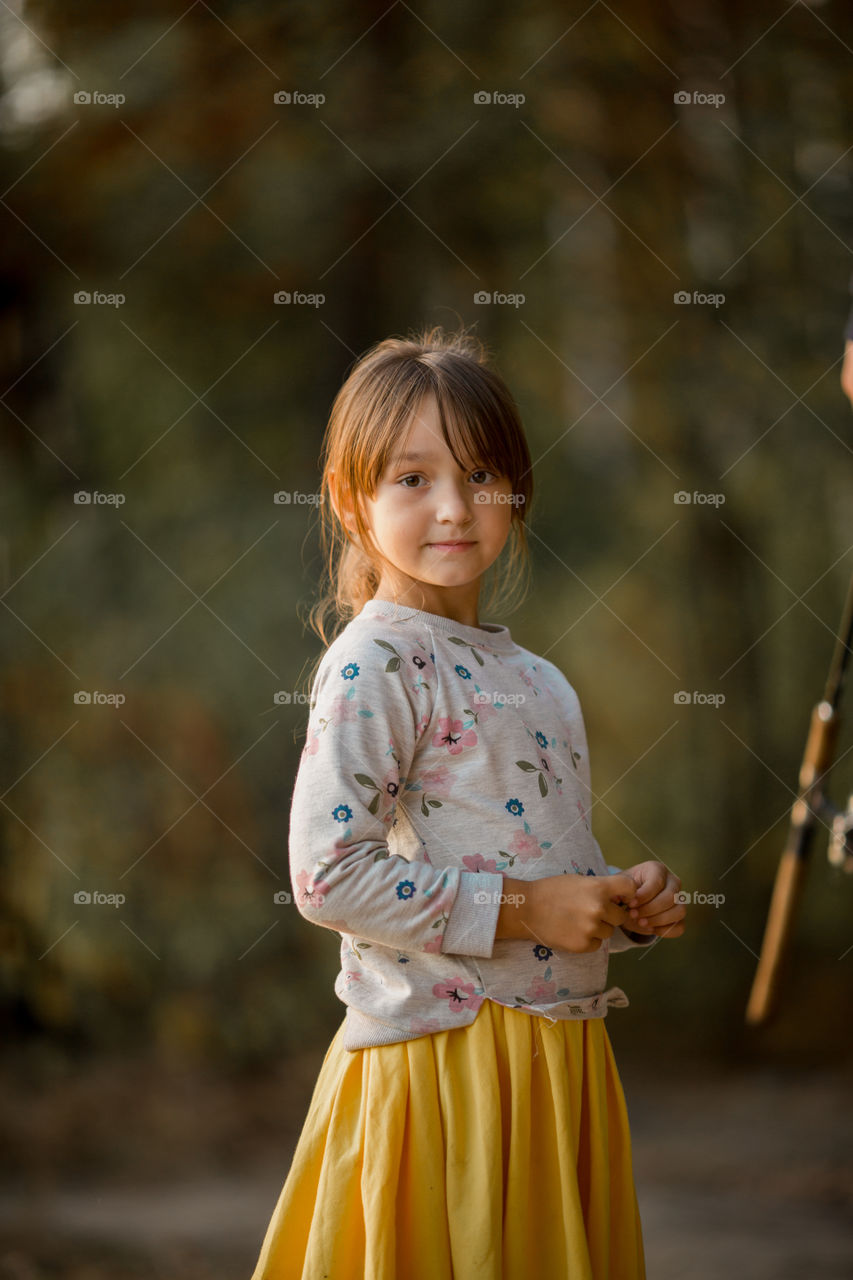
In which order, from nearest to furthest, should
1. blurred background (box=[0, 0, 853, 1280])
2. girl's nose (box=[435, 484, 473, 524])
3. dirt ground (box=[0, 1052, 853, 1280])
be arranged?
1. girl's nose (box=[435, 484, 473, 524])
2. dirt ground (box=[0, 1052, 853, 1280])
3. blurred background (box=[0, 0, 853, 1280])

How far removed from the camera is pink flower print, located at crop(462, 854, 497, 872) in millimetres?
941

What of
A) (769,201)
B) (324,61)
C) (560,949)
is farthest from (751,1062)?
(324,61)

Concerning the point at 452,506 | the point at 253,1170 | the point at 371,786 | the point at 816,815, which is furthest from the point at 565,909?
the point at 253,1170

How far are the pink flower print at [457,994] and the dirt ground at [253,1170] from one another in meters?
1.43

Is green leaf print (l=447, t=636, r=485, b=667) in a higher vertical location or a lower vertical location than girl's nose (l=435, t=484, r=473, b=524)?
lower

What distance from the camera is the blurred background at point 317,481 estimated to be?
271 centimetres

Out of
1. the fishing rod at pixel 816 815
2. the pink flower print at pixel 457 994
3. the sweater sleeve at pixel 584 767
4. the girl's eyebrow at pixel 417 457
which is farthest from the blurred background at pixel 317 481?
the pink flower print at pixel 457 994

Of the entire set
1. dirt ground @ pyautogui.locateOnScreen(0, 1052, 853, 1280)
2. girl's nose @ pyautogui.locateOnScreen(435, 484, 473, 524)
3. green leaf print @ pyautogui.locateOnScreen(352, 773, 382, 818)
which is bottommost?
dirt ground @ pyautogui.locateOnScreen(0, 1052, 853, 1280)

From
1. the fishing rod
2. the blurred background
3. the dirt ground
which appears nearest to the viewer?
the fishing rod

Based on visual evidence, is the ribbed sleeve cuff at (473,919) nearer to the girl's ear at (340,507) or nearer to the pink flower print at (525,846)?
the pink flower print at (525,846)

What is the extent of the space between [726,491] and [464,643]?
2.31 metres

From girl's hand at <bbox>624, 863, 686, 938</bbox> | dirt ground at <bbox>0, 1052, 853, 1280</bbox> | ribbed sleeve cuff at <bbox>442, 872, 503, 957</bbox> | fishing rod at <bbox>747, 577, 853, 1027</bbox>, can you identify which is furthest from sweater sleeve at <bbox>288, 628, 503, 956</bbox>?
dirt ground at <bbox>0, 1052, 853, 1280</bbox>

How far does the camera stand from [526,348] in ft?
10.5

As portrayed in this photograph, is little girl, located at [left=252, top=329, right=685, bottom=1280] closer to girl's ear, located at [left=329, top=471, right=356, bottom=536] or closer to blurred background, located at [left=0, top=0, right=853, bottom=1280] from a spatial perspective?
girl's ear, located at [left=329, top=471, right=356, bottom=536]
